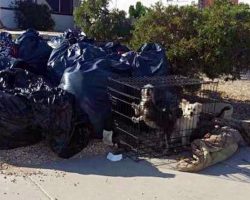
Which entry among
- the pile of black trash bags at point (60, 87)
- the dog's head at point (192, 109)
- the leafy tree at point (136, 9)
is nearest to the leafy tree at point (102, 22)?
the pile of black trash bags at point (60, 87)

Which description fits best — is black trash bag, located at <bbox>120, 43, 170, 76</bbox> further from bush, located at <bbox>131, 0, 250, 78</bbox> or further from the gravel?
the gravel

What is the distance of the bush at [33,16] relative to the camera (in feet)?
85.0

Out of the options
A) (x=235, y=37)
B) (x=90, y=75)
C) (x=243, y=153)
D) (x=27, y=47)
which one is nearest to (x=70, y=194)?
(x=90, y=75)

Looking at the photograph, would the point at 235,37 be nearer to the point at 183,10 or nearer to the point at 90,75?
the point at 183,10

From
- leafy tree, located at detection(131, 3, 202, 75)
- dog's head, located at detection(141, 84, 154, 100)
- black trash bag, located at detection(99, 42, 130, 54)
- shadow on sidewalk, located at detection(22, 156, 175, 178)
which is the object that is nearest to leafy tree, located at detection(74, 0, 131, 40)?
leafy tree, located at detection(131, 3, 202, 75)

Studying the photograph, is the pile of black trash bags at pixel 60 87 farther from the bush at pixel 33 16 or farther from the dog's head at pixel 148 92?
the bush at pixel 33 16

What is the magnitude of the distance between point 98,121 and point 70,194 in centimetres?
157

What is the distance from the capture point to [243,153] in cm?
612

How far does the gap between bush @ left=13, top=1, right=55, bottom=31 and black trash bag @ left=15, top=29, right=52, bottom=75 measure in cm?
1858

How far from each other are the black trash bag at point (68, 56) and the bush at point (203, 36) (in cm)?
149

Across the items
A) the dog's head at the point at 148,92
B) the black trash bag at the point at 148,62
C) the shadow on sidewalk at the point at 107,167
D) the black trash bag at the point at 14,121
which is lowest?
the shadow on sidewalk at the point at 107,167

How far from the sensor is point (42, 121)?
5.71m

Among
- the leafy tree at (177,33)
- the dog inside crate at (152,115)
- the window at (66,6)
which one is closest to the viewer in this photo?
the dog inside crate at (152,115)

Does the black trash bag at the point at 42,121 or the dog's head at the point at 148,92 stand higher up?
the dog's head at the point at 148,92
